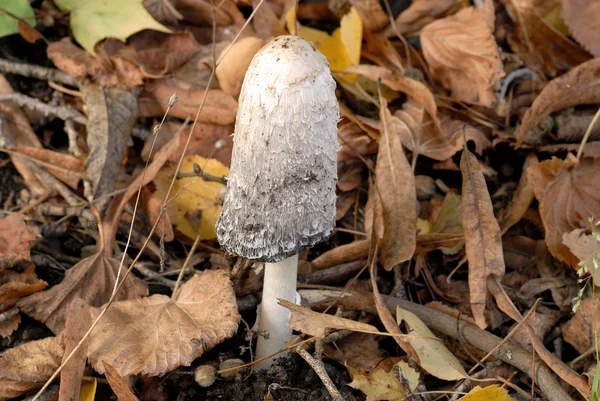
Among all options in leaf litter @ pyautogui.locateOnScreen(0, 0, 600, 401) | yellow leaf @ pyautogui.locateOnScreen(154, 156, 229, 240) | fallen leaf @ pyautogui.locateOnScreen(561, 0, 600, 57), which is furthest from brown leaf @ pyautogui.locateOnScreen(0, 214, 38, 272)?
fallen leaf @ pyautogui.locateOnScreen(561, 0, 600, 57)

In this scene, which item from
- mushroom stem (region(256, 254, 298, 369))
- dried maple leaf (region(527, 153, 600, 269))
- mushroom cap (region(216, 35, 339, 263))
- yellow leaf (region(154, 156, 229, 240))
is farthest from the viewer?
yellow leaf (region(154, 156, 229, 240))

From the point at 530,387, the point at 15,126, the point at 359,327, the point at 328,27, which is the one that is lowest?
the point at 530,387

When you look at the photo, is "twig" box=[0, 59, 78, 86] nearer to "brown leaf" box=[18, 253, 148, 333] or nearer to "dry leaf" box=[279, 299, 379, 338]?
"brown leaf" box=[18, 253, 148, 333]

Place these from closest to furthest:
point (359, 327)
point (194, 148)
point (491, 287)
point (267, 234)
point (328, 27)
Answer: point (267, 234) → point (359, 327) → point (491, 287) → point (194, 148) → point (328, 27)

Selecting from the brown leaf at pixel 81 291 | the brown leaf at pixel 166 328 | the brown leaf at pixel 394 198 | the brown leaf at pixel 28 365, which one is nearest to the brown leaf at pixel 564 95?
the brown leaf at pixel 394 198

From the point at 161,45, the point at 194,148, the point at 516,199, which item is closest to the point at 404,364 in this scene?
the point at 516,199

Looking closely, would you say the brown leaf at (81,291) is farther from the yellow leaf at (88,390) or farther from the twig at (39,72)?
the twig at (39,72)

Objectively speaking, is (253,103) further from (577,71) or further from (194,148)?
(577,71)
